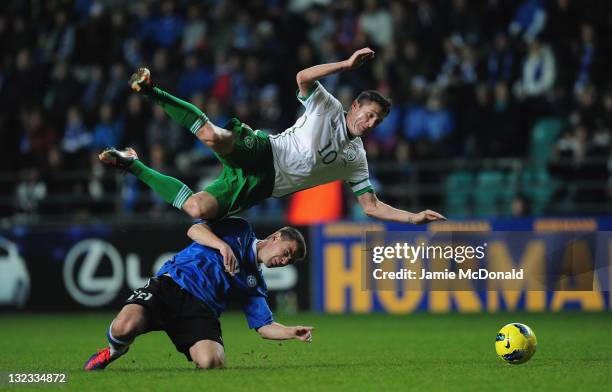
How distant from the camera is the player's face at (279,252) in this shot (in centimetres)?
812

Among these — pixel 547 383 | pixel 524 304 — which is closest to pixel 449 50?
pixel 524 304

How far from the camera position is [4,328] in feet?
45.8

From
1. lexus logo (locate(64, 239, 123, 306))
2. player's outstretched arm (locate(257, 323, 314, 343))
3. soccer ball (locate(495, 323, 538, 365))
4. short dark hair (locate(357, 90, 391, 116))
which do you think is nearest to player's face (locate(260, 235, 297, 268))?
player's outstretched arm (locate(257, 323, 314, 343))

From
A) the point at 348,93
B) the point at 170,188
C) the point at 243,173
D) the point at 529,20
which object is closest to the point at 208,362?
the point at 170,188

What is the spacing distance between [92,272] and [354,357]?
8.08 metres

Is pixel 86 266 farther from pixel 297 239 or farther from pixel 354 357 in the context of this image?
pixel 297 239

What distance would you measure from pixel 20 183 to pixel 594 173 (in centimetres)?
935

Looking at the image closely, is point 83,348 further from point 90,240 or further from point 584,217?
point 584,217

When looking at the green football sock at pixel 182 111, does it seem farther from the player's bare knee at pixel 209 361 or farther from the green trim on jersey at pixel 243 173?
the player's bare knee at pixel 209 361

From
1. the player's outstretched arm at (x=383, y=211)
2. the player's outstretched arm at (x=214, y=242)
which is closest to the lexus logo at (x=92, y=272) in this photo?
the player's outstretched arm at (x=383, y=211)

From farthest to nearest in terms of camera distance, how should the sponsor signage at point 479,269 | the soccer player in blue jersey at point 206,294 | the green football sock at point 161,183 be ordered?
the sponsor signage at point 479,269
the green football sock at point 161,183
the soccer player in blue jersey at point 206,294

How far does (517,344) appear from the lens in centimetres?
833

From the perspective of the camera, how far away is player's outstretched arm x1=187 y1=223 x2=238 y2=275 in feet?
26.2

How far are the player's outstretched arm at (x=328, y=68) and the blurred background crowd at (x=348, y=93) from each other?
24.6ft
